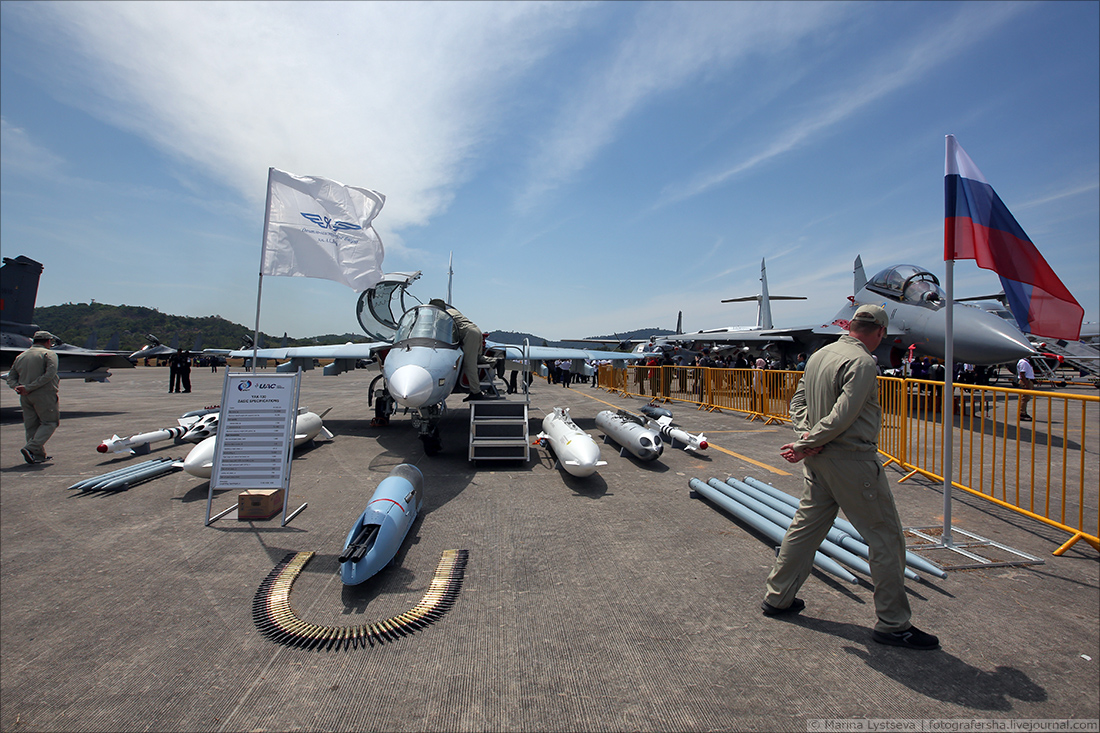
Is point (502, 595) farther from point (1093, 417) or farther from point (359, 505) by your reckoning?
point (1093, 417)

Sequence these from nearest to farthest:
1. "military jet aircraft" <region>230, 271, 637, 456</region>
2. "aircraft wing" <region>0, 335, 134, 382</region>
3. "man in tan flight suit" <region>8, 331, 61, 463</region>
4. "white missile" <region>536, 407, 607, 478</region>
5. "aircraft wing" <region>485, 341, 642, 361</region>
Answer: "white missile" <region>536, 407, 607, 478</region> → "military jet aircraft" <region>230, 271, 637, 456</region> → "man in tan flight suit" <region>8, 331, 61, 463</region> → "aircraft wing" <region>485, 341, 642, 361</region> → "aircraft wing" <region>0, 335, 134, 382</region>

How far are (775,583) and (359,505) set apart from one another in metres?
4.81

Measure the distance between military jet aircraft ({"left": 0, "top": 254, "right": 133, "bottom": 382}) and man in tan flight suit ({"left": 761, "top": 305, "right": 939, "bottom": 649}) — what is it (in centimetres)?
1967

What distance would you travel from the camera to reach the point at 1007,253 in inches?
175

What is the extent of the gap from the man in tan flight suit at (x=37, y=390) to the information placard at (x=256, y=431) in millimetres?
5090

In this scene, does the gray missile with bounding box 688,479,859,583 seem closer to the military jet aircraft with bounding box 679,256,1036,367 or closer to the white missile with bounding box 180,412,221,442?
the military jet aircraft with bounding box 679,256,1036,367

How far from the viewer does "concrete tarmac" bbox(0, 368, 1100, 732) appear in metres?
2.48

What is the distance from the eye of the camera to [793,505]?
17.1 feet

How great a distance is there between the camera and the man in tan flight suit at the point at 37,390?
25.0ft

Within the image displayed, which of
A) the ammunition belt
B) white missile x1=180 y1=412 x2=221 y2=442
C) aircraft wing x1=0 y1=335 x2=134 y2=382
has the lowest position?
the ammunition belt

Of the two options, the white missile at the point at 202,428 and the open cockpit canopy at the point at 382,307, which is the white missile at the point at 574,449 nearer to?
the open cockpit canopy at the point at 382,307

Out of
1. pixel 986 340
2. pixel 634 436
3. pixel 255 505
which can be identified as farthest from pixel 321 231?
pixel 986 340

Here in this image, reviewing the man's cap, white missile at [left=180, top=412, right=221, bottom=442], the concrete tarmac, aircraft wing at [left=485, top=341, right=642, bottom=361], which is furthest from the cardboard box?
aircraft wing at [left=485, top=341, right=642, bottom=361]

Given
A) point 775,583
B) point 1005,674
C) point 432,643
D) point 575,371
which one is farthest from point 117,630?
point 575,371
